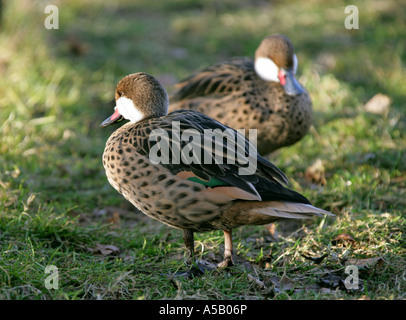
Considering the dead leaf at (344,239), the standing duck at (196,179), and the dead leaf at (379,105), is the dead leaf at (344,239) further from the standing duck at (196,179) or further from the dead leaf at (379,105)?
the dead leaf at (379,105)

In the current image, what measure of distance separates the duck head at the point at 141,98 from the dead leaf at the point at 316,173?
1.69 meters

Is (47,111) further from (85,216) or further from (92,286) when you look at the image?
(92,286)

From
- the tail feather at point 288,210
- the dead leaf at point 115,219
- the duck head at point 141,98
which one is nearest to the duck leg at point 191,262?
the tail feather at point 288,210

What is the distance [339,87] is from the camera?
6.53m

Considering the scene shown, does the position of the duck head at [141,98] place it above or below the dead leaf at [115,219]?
above

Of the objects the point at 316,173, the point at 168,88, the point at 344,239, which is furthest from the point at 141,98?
the point at 168,88

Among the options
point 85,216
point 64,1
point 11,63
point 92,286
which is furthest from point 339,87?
point 64,1

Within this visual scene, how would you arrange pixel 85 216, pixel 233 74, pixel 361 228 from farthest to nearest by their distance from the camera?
1. pixel 233 74
2. pixel 85 216
3. pixel 361 228

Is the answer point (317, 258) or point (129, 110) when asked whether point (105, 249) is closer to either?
point (129, 110)

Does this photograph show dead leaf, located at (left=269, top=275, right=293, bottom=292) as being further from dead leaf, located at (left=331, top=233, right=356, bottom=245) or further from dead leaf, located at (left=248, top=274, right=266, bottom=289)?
dead leaf, located at (left=331, top=233, right=356, bottom=245)

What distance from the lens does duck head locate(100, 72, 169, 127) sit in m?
3.71

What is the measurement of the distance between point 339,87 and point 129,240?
358 centimetres

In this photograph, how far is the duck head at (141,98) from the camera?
3715mm

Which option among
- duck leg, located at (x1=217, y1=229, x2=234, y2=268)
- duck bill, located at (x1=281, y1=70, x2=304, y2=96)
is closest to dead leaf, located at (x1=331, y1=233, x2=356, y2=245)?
duck leg, located at (x1=217, y1=229, x2=234, y2=268)
